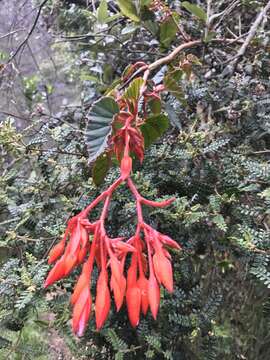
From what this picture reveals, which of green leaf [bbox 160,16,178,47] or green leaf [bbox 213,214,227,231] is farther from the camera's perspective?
green leaf [bbox 160,16,178,47]

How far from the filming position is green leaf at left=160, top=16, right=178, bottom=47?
56.6 inches

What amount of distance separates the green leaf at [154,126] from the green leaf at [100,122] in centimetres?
13

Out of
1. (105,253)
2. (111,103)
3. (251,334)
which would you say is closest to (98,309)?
(105,253)

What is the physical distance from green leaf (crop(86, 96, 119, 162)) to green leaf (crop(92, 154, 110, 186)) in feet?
0.29

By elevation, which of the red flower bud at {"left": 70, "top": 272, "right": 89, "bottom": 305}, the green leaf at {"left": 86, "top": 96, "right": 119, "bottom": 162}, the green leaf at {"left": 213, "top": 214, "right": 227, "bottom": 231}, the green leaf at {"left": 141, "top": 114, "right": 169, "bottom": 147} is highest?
the green leaf at {"left": 86, "top": 96, "right": 119, "bottom": 162}

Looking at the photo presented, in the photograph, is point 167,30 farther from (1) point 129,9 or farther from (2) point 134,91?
(2) point 134,91

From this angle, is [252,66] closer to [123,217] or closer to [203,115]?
[203,115]

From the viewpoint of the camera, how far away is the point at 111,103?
798 millimetres

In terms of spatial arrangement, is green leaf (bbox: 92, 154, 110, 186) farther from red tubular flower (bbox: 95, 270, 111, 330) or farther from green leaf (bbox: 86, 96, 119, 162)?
red tubular flower (bbox: 95, 270, 111, 330)

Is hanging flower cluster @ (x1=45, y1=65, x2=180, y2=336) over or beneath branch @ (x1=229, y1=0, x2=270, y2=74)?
beneath

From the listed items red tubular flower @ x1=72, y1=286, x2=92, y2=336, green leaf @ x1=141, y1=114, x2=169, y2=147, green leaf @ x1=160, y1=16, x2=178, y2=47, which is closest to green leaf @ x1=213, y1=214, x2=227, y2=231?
green leaf @ x1=141, y1=114, x2=169, y2=147

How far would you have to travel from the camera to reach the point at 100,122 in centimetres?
80

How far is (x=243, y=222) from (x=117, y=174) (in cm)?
30

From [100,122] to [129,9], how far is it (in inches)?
27.7
